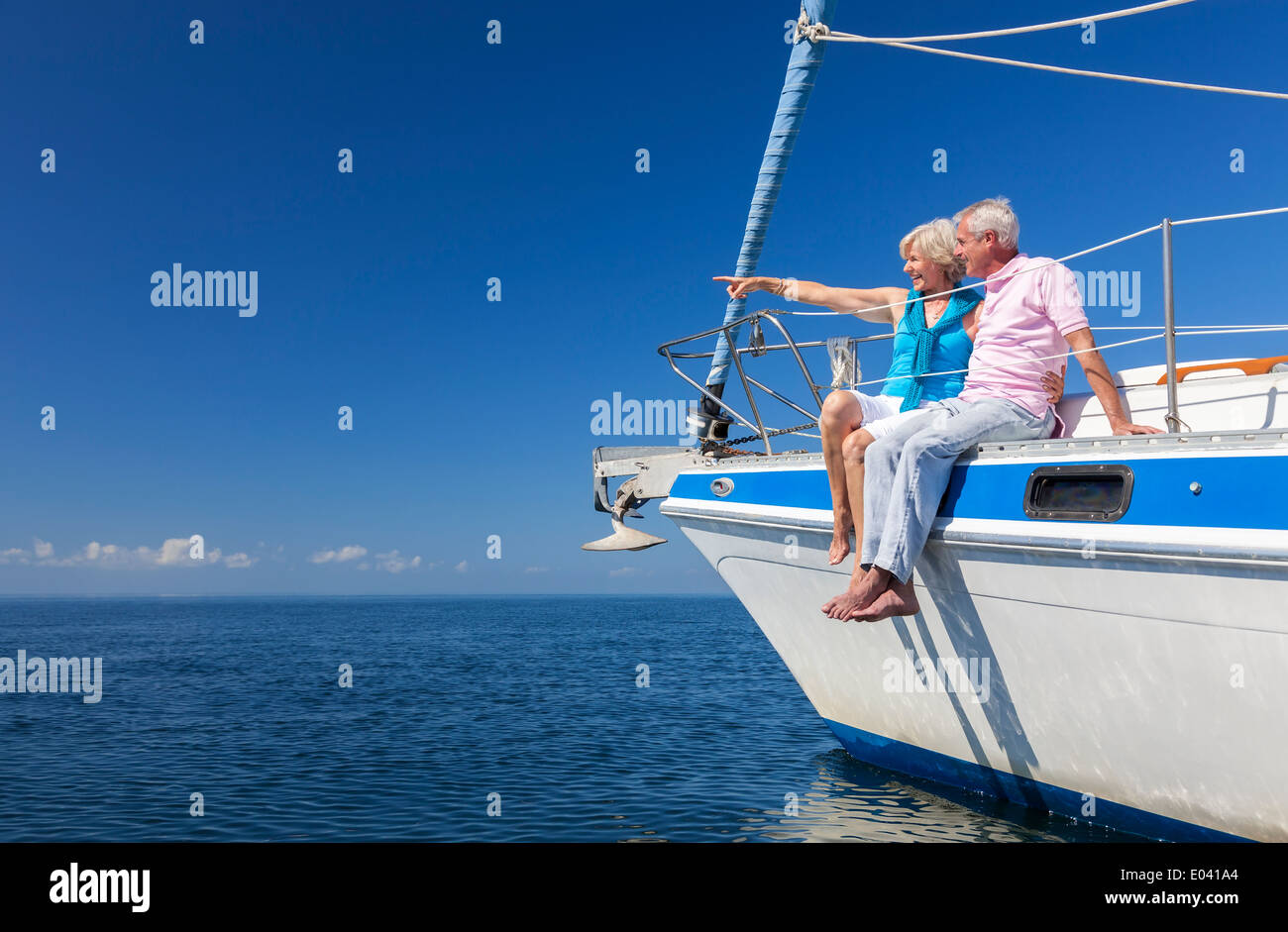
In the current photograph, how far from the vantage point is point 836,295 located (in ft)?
19.2

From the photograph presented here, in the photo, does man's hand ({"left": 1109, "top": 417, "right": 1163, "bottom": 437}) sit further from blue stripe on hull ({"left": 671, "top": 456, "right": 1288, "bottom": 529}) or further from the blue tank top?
the blue tank top

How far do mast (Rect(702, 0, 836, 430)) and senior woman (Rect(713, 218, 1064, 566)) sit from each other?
4.56ft

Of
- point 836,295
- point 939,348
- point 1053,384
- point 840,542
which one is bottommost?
point 840,542

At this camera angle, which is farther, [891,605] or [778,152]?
[778,152]

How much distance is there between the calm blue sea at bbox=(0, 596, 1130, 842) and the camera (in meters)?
6.62

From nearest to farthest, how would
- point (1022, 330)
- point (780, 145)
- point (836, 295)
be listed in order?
point (1022, 330)
point (836, 295)
point (780, 145)

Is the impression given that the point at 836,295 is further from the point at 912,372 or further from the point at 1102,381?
the point at 1102,381

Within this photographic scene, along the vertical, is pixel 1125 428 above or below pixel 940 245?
below

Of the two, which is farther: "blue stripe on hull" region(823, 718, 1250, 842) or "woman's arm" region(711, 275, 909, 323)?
"woman's arm" region(711, 275, 909, 323)

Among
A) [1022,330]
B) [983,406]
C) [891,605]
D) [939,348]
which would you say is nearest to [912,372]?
[939,348]

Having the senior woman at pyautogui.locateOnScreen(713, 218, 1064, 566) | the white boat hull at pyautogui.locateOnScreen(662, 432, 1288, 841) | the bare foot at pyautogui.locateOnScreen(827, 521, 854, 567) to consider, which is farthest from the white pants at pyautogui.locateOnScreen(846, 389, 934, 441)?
the bare foot at pyautogui.locateOnScreen(827, 521, 854, 567)

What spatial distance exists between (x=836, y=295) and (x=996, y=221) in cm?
122

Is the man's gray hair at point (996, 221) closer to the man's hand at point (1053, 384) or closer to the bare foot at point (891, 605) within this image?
the man's hand at point (1053, 384)
